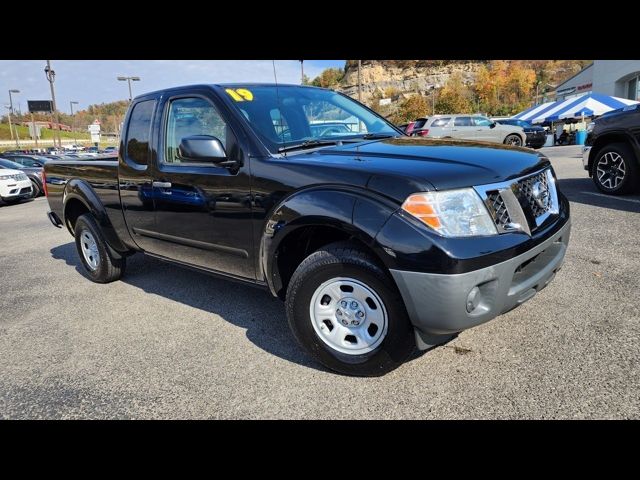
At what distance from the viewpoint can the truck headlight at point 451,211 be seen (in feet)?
7.54

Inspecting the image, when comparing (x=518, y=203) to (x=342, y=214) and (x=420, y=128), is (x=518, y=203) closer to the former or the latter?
(x=342, y=214)

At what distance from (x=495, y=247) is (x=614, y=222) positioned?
181 inches

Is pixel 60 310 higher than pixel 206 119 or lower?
lower

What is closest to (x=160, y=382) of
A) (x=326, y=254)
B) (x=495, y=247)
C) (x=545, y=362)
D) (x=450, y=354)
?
(x=326, y=254)

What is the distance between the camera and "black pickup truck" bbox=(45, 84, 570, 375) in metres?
2.33

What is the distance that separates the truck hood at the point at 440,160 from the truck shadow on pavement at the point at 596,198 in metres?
4.60

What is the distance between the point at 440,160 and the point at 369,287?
0.83 m

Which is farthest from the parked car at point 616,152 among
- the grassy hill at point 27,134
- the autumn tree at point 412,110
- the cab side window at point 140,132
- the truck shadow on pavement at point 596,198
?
the grassy hill at point 27,134

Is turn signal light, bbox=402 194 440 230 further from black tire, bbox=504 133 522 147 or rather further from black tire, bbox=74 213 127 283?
black tire, bbox=504 133 522 147

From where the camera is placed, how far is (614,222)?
589 centimetres

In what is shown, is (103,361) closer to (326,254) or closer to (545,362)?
(326,254)

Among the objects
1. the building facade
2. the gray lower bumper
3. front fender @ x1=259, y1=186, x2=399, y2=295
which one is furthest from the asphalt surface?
the building facade

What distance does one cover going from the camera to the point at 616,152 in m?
7.05
